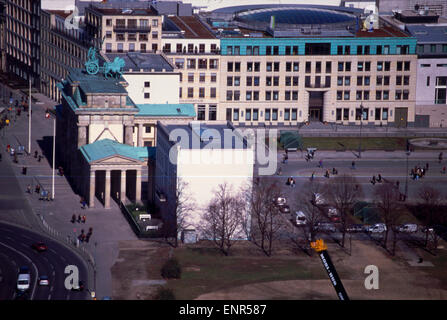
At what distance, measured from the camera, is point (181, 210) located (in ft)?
363

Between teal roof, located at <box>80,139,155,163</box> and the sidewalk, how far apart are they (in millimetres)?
6118

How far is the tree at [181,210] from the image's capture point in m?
111

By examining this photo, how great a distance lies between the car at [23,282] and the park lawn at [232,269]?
13015 millimetres

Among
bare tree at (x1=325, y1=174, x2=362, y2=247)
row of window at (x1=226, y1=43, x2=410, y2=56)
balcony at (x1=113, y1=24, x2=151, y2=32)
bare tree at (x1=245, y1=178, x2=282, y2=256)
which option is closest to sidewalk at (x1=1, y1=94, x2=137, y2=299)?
bare tree at (x1=245, y1=178, x2=282, y2=256)

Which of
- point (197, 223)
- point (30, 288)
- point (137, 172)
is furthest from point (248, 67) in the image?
point (30, 288)

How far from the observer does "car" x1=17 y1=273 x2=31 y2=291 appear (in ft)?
299

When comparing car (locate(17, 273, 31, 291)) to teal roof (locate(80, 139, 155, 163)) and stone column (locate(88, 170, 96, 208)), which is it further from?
teal roof (locate(80, 139, 155, 163))

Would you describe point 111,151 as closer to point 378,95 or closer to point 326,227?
point 326,227

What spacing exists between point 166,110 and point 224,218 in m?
40.8

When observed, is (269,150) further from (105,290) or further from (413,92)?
(105,290)

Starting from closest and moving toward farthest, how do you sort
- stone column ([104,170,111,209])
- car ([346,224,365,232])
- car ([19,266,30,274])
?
car ([19,266,30,274])
car ([346,224,365,232])
stone column ([104,170,111,209])

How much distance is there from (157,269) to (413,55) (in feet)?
302

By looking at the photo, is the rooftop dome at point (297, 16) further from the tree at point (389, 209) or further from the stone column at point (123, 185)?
the stone column at point (123, 185)

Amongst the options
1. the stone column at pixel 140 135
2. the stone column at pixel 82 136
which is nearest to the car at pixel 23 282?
the stone column at pixel 82 136
